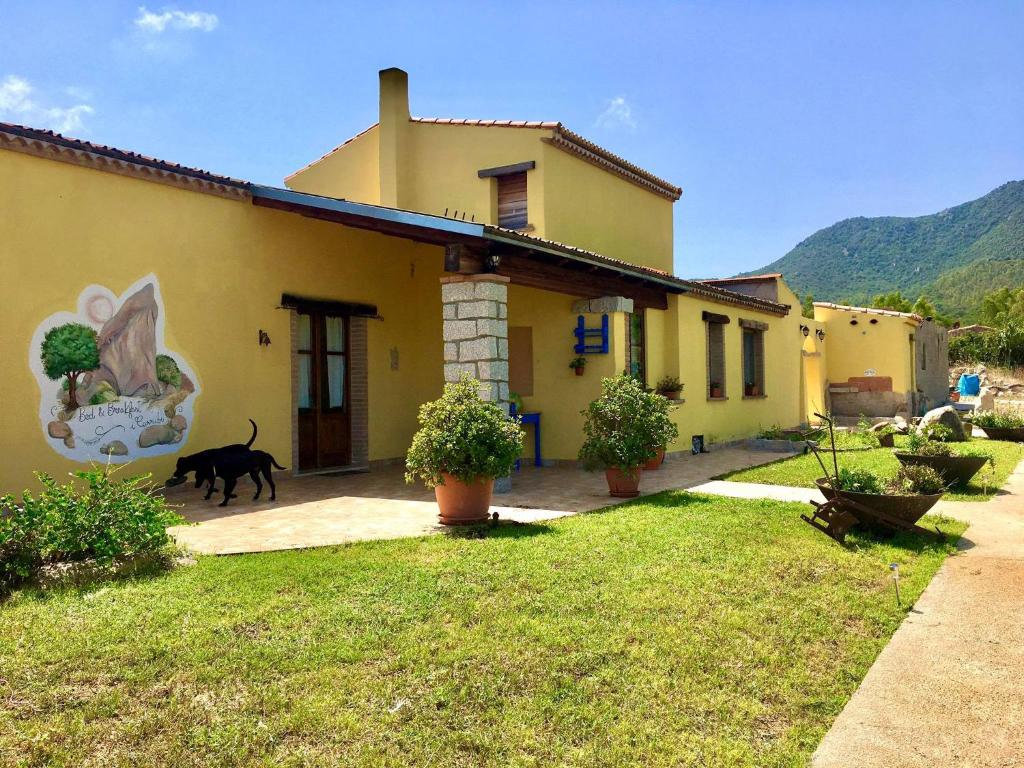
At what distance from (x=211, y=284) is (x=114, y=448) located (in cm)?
228

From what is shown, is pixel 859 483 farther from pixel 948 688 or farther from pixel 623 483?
pixel 948 688

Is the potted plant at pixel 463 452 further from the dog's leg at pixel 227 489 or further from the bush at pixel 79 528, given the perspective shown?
the dog's leg at pixel 227 489

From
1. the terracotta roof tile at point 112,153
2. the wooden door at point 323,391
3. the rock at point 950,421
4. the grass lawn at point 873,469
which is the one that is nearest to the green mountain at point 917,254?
the rock at point 950,421

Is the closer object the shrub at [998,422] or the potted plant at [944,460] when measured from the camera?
the potted plant at [944,460]

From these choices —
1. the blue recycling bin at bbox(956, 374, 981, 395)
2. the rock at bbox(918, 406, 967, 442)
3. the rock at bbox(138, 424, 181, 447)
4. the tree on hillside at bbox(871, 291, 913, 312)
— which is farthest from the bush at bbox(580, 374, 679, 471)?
the tree on hillside at bbox(871, 291, 913, 312)

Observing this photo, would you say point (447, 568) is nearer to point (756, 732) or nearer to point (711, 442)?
point (756, 732)

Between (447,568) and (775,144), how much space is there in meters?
29.2

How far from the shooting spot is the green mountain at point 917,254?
60.6m

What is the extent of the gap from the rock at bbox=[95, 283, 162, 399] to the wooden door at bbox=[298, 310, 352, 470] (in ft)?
7.57

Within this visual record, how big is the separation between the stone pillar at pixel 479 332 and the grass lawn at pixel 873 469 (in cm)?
355

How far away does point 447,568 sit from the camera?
501 cm

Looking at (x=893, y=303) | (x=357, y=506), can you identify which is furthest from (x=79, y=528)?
(x=893, y=303)

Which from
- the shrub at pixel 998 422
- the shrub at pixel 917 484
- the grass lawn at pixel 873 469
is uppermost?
the shrub at pixel 998 422

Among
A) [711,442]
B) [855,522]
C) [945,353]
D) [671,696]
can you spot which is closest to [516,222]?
[711,442]
